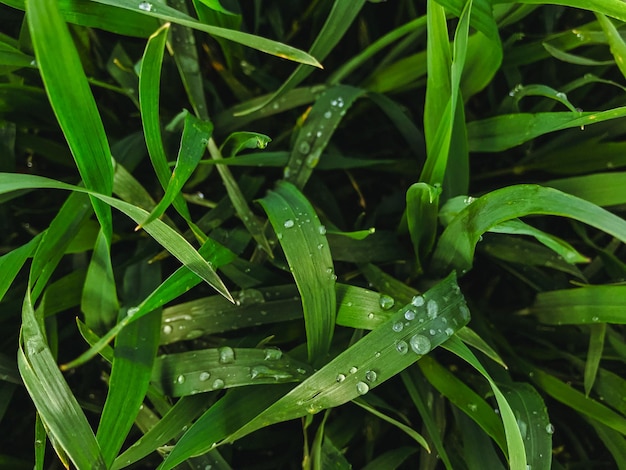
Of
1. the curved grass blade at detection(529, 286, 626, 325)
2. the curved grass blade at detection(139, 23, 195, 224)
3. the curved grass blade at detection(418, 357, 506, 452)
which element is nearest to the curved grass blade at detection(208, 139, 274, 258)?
the curved grass blade at detection(139, 23, 195, 224)

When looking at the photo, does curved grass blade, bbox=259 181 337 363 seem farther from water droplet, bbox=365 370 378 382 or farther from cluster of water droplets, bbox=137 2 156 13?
cluster of water droplets, bbox=137 2 156 13

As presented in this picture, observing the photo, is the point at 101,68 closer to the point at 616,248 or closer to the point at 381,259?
the point at 381,259

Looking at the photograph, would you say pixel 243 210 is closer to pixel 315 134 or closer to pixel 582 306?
pixel 315 134

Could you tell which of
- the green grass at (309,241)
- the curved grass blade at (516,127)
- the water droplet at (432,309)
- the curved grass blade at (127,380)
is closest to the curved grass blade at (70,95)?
the green grass at (309,241)

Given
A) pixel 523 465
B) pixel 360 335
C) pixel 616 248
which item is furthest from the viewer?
pixel 616 248

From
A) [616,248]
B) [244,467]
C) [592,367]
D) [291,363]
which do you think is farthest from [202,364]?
[616,248]

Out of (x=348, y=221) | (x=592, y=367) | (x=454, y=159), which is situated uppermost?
(x=454, y=159)
